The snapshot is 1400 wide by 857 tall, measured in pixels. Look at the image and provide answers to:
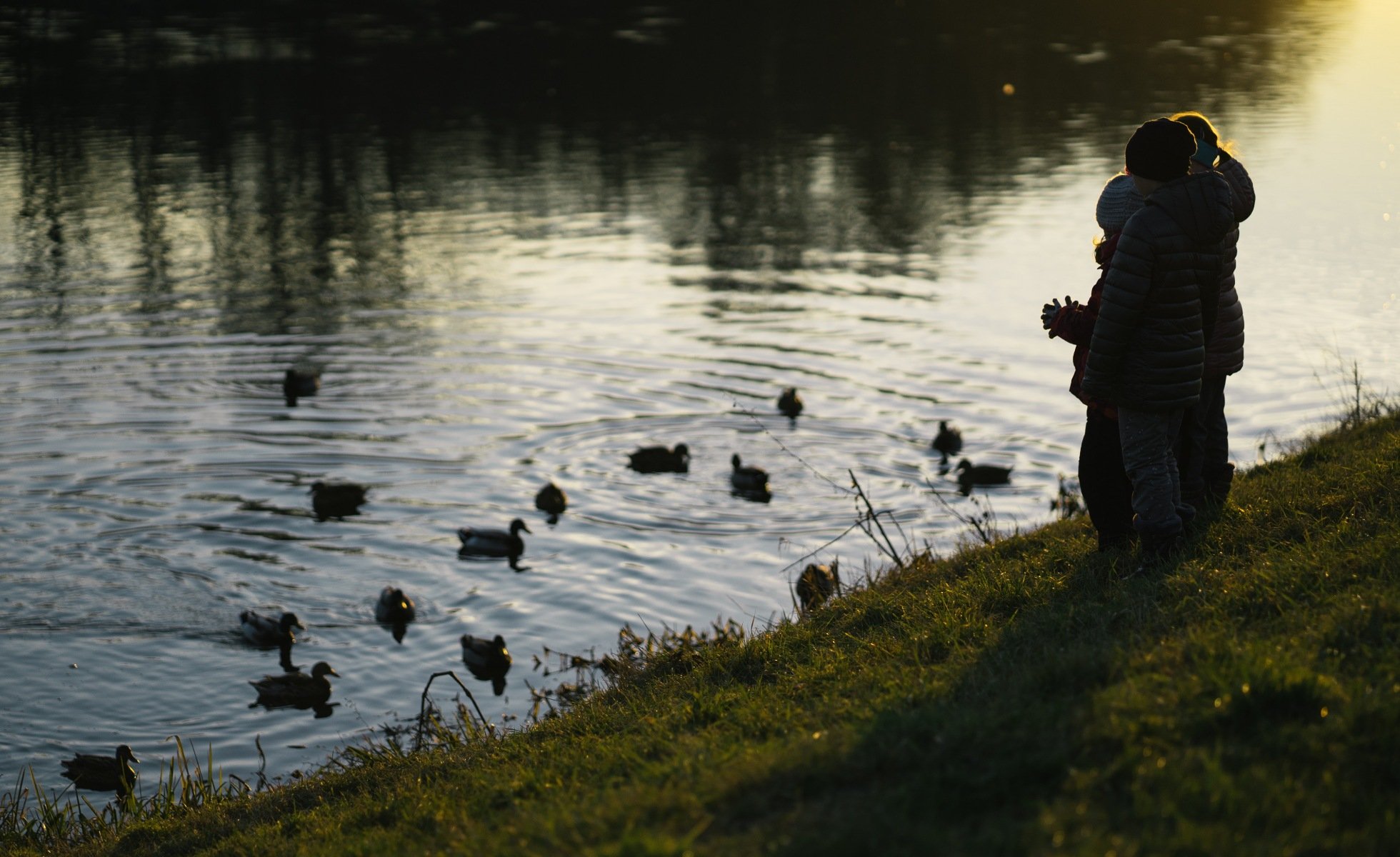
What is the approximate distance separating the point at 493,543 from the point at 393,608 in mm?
1592

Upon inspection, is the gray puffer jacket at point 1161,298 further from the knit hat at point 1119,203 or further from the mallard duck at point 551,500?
the mallard duck at point 551,500

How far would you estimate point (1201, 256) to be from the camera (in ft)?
21.9

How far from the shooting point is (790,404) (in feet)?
51.7

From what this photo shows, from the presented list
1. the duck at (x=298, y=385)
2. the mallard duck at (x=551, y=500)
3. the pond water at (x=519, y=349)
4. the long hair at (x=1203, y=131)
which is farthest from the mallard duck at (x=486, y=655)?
the duck at (x=298, y=385)

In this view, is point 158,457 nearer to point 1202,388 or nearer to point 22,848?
point 22,848

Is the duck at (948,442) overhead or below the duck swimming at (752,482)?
overhead

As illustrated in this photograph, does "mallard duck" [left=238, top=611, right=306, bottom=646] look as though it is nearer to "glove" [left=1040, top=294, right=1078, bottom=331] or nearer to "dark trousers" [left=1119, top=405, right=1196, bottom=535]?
"glove" [left=1040, top=294, right=1078, bottom=331]

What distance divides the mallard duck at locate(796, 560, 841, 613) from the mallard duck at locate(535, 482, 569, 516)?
363 centimetres

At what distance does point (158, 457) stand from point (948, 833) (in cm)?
1265

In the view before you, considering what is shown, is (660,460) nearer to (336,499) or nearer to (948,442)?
(948,442)

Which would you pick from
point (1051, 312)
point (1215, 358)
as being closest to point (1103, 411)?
point (1051, 312)

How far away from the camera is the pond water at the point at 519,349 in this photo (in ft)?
35.8

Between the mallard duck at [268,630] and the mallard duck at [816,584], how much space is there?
425 centimetres

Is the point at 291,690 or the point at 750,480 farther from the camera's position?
the point at 750,480
